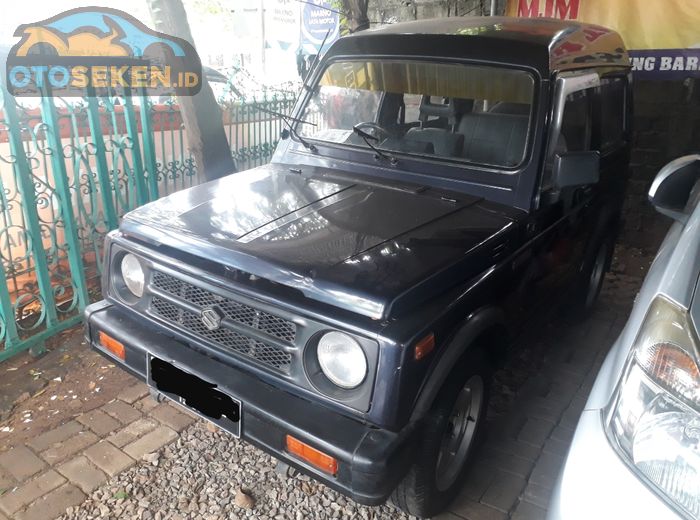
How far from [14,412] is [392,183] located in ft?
8.08

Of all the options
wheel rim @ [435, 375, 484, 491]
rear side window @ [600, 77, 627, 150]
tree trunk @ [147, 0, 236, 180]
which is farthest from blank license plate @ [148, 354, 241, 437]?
tree trunk @ [147, 0, 236, 180]

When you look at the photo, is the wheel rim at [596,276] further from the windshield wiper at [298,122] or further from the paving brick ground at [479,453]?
the windshield wiper at [298,122]

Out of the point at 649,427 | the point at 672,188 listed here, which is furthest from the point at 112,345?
the point at 672,188

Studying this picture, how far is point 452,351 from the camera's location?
2076mm

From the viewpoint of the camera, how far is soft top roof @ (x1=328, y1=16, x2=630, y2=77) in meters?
2.90

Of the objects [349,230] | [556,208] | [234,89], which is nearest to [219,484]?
[349,230]

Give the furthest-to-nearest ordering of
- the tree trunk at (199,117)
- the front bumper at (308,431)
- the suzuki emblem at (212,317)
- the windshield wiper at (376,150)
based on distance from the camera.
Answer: the tree trunk at (199,117), the windshield wiper at (376,150), the suzuki emblem at (212,317), the front bumper at (308,431)

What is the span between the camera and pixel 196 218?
8.26 feet

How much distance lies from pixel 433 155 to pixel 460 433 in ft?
4.70

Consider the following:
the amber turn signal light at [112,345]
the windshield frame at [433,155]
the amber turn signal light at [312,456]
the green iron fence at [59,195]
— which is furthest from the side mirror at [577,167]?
the green iron fence at [59,195]

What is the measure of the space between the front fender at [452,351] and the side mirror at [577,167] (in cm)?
81

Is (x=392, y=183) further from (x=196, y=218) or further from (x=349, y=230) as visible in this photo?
(x=196, y=218)

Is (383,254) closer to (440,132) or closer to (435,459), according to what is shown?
(435,459)

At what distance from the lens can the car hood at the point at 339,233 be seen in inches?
79.3
